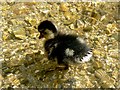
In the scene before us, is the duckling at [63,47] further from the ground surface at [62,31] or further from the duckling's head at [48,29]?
the ground surface at [62,31]

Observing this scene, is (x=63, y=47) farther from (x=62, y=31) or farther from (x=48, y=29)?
(x=62, y=31)

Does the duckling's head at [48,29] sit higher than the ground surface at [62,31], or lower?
higher

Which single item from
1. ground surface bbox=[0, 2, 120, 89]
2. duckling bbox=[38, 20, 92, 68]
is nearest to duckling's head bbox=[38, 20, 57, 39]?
duckling bbox=[38, 20, 92, 68]

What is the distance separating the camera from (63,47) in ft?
9.02

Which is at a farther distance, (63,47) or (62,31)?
(62,31)

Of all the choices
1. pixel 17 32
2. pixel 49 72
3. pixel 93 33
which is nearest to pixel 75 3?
pixel 93 33

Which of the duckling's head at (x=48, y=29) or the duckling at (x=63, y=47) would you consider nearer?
the duckling at (x=63, y=47)

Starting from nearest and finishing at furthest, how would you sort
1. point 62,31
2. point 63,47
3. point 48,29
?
1. point 63,47
2. point 48,29
3. point 62,31

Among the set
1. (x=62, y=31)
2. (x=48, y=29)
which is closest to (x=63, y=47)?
(x=48, y=29)

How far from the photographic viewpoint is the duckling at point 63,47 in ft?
8.87

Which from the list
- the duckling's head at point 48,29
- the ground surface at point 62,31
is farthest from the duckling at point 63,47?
the ground surface at point 62,31

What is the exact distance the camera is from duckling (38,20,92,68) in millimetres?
2703

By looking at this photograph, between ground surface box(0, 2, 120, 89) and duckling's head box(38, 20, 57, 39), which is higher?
→ duckling's head box(38, 20, 57, 39)

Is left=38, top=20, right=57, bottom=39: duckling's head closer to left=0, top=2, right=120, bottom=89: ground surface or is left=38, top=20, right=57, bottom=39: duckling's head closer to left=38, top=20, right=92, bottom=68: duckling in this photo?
left=38, top=20, right=92, bottom=68: duckling
